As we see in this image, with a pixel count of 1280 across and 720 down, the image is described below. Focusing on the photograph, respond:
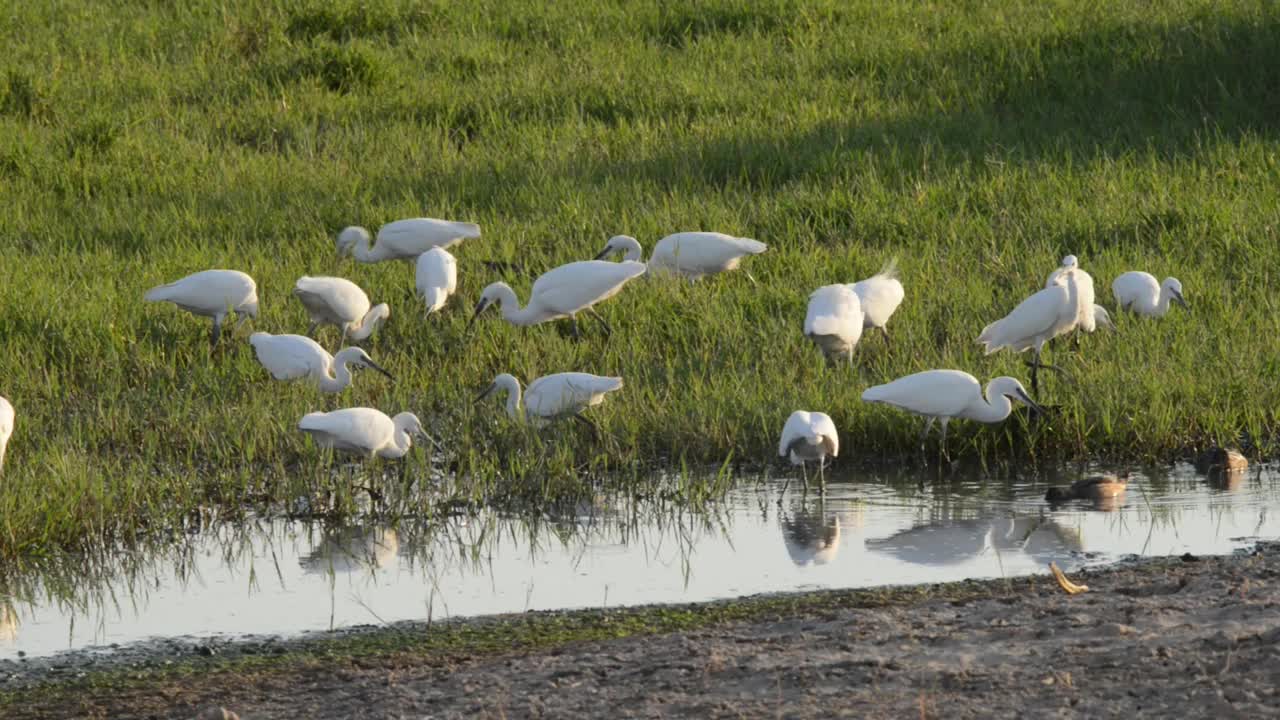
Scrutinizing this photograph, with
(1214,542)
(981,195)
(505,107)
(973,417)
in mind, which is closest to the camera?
(1214,542)

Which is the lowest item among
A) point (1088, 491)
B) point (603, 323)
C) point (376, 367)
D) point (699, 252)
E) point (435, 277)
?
point (1088, 491)

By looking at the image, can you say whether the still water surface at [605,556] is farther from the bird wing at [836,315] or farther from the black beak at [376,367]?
the black beak at [376,367]

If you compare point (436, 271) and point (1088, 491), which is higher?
point (436, 271)

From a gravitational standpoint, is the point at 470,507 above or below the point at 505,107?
below

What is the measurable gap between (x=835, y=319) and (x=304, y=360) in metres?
2.37

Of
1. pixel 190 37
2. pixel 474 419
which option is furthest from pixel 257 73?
pixel 474 419

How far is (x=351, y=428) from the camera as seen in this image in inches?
283

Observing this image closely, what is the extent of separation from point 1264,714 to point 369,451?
13.3 ft

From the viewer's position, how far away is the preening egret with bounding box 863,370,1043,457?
734cm

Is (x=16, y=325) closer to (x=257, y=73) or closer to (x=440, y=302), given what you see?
(x=440, y=302)

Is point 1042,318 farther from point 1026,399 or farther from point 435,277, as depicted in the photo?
point 435,277

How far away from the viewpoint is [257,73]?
13.9m

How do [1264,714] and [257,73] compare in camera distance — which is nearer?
[1264,714]

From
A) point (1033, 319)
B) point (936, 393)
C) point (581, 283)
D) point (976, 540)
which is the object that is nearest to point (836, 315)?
point (1033, 319)
